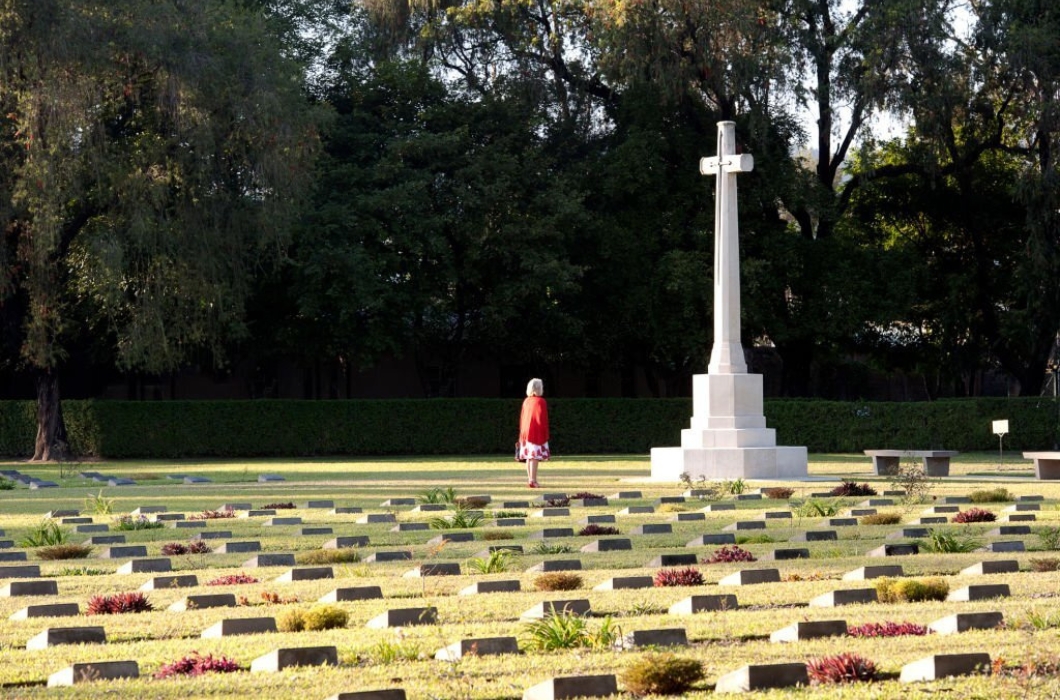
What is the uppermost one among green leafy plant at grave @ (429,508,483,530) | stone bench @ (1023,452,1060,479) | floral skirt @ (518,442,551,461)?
floral skirt @ (518,442,551,461)

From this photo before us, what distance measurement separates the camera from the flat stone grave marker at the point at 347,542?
14750 millimetres

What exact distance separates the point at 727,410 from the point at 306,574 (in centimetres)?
1654

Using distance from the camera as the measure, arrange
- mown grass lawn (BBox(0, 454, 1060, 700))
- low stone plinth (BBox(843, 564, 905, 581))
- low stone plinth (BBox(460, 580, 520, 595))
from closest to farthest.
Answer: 1. mown grass lawn (BBox(0, 454, 1060, 700))
2. low stone plinth (BBox(460, 580, 520, 595))
3. low stone plinth (BBox(843, 564, 905, 581))

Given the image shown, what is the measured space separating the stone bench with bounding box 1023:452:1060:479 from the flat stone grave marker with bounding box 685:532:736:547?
14.0 meters

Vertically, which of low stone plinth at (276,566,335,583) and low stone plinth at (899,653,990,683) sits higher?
low stone plinth at (899,653,990,683)

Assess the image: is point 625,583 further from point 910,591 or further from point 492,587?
point 910,591

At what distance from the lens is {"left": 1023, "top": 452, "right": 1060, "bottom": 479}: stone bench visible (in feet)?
88.3

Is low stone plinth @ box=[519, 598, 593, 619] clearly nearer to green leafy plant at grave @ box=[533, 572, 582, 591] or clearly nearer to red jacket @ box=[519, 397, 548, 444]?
green leafy plant at grave @ box=[533, 572, 582, 591]

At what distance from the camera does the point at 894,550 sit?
44.4 feet

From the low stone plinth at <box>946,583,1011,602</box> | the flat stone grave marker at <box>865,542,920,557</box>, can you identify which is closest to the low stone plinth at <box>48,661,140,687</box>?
the low stone plinth at <box>946,583,1011,602</box>

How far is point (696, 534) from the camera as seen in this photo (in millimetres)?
15672

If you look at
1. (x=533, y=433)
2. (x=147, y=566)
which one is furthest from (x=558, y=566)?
(x=533, y=433)

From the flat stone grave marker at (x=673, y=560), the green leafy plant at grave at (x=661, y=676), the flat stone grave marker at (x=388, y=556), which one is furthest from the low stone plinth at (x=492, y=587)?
the green leafy plant at grave at (x=661, y=676)

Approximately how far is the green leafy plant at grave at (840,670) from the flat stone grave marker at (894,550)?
622 centimetres
